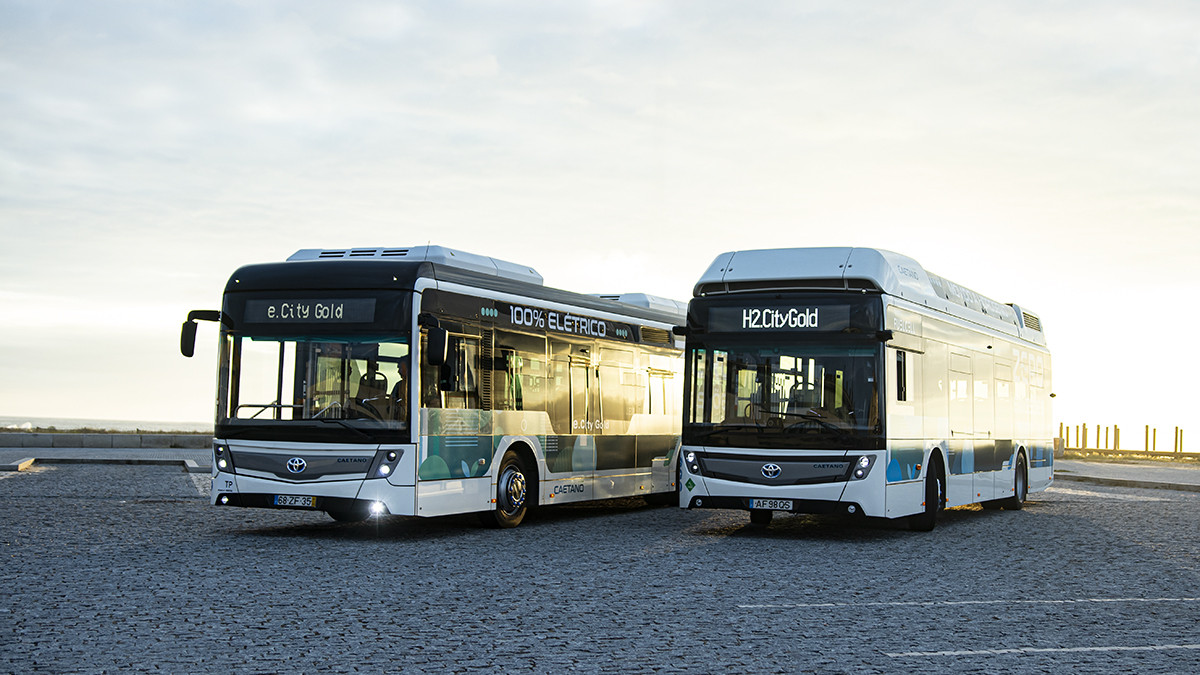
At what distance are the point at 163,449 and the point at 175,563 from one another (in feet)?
107

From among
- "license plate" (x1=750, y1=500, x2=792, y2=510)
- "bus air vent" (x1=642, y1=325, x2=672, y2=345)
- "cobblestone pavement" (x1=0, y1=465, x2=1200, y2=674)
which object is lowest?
"cobblestone pavement" (x1=0, y1=465, x2=1200, y2=674)

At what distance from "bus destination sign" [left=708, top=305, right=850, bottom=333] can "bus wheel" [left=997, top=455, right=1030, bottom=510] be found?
8095 millimetres

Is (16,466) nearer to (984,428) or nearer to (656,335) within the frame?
(656,335)

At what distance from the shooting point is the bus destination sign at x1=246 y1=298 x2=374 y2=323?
14.3 m

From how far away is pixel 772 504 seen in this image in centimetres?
1498

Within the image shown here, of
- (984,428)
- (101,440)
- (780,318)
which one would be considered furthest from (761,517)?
(101,440)

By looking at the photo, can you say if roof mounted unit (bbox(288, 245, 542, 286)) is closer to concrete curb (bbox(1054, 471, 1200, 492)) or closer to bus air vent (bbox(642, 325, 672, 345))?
bus air vent (bbox(642, 325, 672, 345))

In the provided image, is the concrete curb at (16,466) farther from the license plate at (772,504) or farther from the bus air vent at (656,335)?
the license plate at (772,504)

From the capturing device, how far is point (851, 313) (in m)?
15.1

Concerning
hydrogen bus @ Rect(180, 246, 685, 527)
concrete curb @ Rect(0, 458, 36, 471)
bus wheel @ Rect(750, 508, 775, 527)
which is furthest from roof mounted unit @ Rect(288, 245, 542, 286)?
concrete curb @ Rect(0, 458, 36, 471)

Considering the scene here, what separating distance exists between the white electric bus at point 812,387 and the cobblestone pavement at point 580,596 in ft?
2.25

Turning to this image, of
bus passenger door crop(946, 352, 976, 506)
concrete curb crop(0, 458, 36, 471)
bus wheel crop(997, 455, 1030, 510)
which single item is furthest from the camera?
concrete curb crop(0, 458, 36, 471)

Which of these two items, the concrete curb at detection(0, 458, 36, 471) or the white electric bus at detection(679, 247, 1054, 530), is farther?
the concrete curb at detection(0, 458, 36, 471)

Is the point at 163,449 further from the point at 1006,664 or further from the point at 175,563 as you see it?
the point at 1006,664
